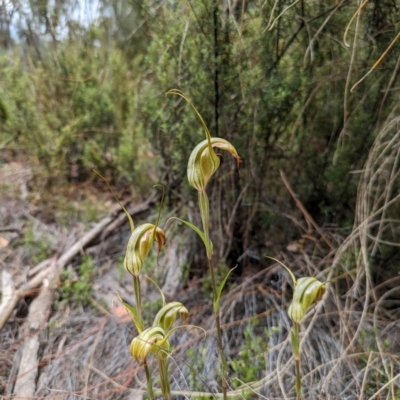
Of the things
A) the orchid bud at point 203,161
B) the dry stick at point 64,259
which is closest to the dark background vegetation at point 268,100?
the dry stick at point 64,259

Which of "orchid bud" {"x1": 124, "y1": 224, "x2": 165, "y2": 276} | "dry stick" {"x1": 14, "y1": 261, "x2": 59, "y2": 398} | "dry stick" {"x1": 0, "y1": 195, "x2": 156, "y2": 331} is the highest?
"orchid bud" {"x1": 124, "y1": 224, "x2": 165, "y2": 276}

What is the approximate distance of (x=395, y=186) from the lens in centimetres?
152

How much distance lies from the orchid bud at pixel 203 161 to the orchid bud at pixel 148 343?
13.1 inches

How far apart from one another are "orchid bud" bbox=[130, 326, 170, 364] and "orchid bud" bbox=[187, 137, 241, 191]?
33cm

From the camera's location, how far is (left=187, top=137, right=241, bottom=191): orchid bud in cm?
79

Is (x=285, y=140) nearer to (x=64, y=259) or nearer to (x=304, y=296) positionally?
(x=304, y=296)

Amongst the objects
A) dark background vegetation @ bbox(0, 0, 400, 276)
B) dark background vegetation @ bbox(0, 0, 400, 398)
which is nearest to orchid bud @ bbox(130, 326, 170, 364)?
dark background vegetation @ bbox(0, 0, 400, 398)

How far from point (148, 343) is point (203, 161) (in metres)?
0.40

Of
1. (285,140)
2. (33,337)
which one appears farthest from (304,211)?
(33,337)

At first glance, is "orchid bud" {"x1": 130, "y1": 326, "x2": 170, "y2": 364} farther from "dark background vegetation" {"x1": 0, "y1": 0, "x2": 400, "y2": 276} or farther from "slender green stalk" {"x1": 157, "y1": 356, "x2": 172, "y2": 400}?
"dark background vegetation" {"x1": 0, "y1": 0, "x2": 400, "y2": 276}

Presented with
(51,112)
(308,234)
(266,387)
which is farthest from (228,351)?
(51,112)

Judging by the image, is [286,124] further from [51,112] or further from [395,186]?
[51,112]

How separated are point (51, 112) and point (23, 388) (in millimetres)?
2029

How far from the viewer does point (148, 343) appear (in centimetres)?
83
